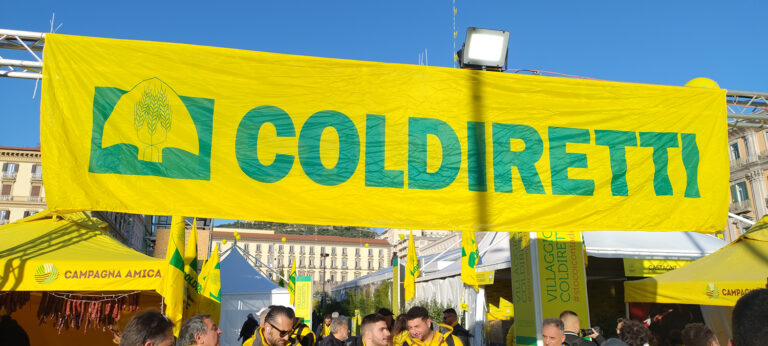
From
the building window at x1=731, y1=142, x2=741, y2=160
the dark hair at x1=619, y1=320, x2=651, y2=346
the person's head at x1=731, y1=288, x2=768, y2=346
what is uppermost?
the building window at x1=731, y1=142, x2=741, y2=160

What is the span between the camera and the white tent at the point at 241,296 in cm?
1717

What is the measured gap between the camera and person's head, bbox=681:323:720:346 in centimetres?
381

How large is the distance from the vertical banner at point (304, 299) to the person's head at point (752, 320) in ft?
52.7

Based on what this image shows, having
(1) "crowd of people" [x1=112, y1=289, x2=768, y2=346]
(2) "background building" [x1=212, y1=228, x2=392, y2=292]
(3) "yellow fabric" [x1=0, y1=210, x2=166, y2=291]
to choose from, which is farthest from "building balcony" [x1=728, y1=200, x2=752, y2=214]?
(2) "background building" [x1=212, y1=228, x2=392, y2=292]

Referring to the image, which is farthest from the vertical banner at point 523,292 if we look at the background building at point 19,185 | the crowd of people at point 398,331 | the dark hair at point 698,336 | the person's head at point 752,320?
the background building at point 19,185

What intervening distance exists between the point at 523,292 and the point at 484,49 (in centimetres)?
417

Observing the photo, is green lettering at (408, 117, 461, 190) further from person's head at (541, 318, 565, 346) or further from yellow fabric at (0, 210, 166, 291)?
yellow fabric at (0, 210, 166, 291)

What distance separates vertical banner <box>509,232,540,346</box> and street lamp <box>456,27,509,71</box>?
10.9ft

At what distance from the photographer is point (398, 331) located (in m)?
6.73

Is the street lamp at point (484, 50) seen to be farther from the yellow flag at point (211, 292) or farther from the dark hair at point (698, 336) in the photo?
the yellow flag at point (211, 292)

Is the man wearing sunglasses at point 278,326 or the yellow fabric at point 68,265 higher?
the yellow fabric at point 68,265

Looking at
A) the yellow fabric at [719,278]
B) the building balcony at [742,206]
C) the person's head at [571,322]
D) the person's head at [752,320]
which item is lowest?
the person's head at [571,322]

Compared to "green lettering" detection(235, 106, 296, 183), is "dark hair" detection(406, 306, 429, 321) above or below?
below

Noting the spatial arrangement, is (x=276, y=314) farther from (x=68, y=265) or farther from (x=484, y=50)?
(x=68, y=265)
